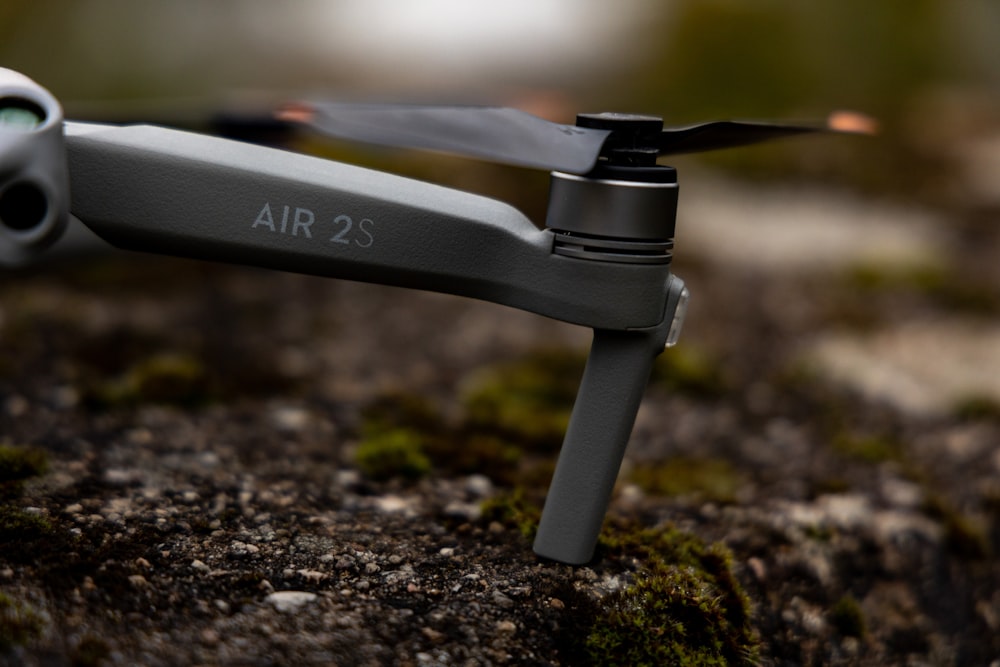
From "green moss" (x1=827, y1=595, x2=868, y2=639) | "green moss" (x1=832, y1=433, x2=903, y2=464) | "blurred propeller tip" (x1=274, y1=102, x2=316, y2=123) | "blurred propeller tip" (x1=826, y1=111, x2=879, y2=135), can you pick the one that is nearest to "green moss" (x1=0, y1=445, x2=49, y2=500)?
"blurred propeller tip" (x1=274, y1=102, x2=316, y2=123)

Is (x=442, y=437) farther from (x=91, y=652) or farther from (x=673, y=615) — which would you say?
(x=91, y=652)

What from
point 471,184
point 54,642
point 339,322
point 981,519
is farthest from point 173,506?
point 471,184

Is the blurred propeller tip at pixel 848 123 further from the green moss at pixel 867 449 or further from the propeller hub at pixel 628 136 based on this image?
the green moss at pixel 867 449

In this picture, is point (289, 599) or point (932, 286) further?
point (932, 286)

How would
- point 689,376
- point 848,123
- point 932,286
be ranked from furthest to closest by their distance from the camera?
point 932,286
point 689,376
point 848,123

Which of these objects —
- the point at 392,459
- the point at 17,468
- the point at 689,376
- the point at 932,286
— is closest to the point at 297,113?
the point at 392,459

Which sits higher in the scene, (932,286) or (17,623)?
(932,286)
